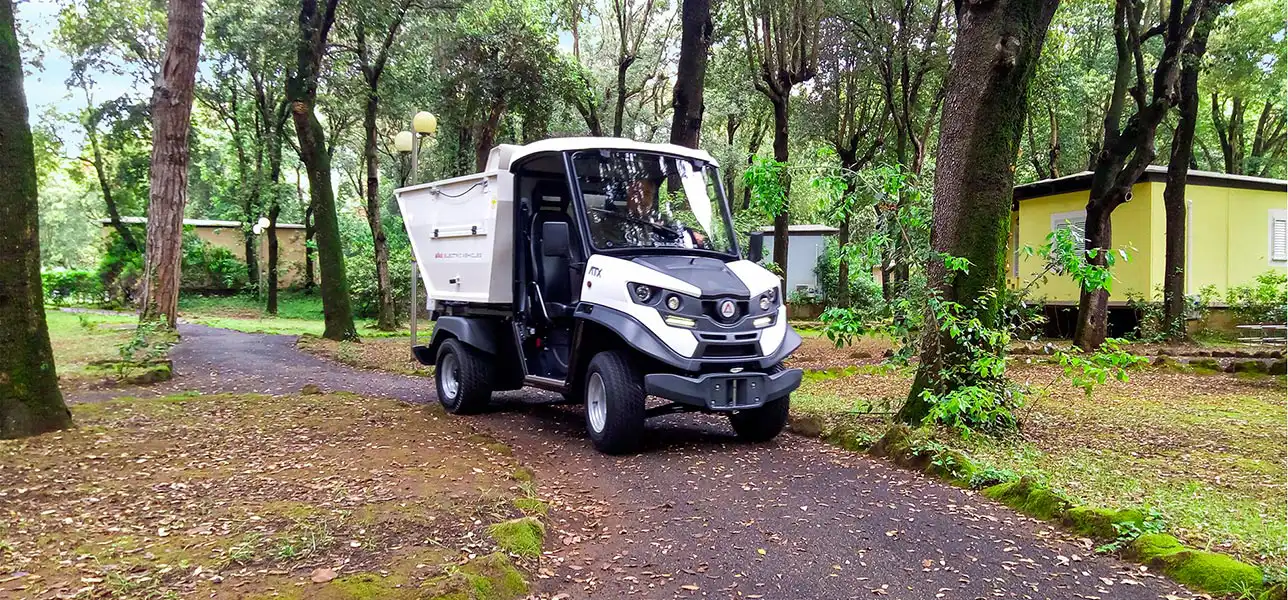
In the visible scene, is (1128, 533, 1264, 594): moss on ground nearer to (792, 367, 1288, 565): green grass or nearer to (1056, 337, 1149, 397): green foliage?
(792, 367, 1288, 565): green grass

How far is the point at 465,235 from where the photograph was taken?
9.10m

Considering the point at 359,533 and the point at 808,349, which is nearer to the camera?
the point at 359,533

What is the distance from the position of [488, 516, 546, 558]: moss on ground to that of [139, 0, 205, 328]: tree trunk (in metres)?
9.97

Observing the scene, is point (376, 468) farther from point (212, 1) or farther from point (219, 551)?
point (212, 1)

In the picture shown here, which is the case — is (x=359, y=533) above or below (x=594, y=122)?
below

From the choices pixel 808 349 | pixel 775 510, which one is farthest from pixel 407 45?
pixel 775 510

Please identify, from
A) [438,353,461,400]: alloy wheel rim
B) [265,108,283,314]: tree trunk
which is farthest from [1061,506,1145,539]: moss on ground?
[265,108,283,314]: tree trunk

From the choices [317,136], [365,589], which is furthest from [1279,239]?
[365,589]

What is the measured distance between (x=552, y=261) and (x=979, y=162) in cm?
402

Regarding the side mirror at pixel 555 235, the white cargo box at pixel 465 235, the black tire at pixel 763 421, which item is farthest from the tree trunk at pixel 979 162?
the white cargo box at pixel 465 235

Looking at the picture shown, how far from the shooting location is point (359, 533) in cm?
437

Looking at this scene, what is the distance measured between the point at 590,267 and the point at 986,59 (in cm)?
380

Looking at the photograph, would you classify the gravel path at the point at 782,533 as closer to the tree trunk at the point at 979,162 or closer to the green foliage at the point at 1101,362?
the tree trunk at the point at 979,162

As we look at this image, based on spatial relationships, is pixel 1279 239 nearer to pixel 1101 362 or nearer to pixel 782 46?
pixel 782 46
